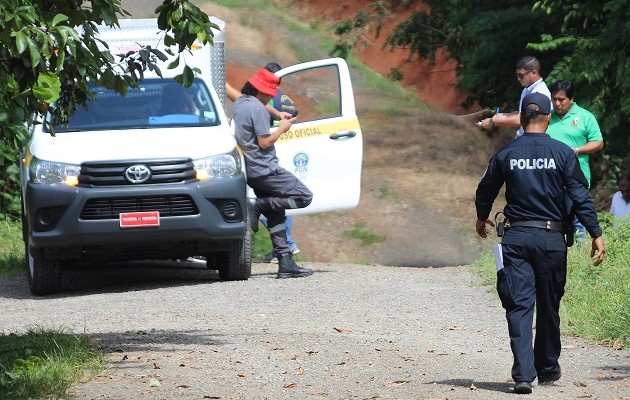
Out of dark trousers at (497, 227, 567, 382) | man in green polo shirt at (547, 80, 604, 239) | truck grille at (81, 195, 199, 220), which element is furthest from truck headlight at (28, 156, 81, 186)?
dark trousers at (497, 227, 567, 382)

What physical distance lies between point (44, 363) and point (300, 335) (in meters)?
2.16

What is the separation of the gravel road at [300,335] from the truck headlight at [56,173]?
1059 millimetres

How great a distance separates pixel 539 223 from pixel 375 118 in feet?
72.4

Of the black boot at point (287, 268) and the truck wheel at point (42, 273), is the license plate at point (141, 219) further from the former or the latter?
the black boot at point (287, 268)

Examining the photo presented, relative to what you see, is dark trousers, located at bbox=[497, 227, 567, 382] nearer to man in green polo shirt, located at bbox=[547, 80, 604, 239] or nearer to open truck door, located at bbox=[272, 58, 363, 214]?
man in green polo shirt, located at bbox=[547, 80, 604, 239]

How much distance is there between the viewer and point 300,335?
31.2 ft

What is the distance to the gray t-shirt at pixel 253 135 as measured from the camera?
13.0 metres

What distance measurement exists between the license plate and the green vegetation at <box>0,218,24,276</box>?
3.14 metres

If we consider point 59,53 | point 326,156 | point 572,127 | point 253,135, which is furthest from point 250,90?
point 59,53

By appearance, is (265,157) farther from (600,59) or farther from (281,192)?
(600,59)

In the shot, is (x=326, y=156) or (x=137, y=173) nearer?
(x=137, y=173)

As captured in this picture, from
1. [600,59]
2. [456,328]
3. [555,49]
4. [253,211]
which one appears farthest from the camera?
[555,49]

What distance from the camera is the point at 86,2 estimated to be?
26.7 feet

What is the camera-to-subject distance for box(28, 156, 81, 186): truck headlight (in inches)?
472
